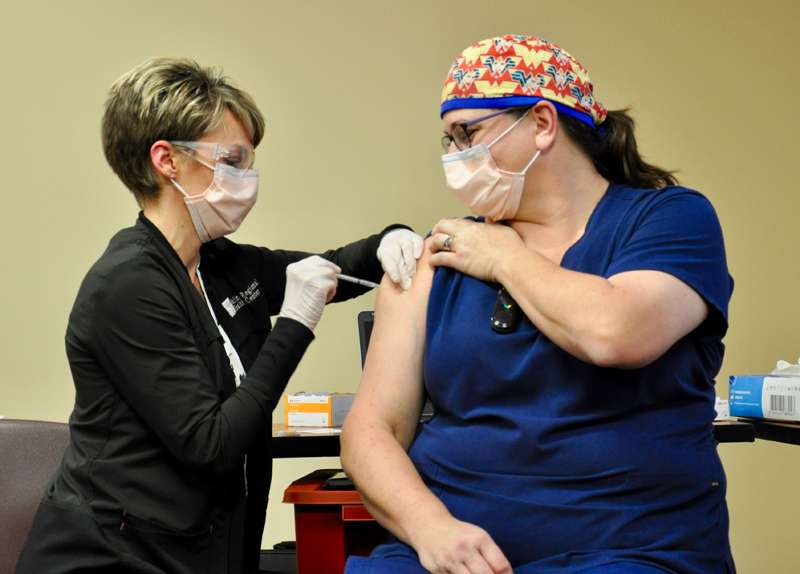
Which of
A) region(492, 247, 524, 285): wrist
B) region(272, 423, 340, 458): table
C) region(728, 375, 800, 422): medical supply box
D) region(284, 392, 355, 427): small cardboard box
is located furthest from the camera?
region(284, 392, 355, 427): small cardboard box

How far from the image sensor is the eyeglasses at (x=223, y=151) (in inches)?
65.8

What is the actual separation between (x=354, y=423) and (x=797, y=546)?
8.09ft

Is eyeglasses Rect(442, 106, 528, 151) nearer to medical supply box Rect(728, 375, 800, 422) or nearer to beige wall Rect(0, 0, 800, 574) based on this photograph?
medical supply box Rect(728, 375, 800, 422)

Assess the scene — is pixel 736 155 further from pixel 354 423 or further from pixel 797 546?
pixel 354 423

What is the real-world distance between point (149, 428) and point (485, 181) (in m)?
0.69

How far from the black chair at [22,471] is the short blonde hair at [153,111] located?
0.50m

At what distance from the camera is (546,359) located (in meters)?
1.38

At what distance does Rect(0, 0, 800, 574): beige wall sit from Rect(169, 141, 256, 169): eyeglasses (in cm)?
153

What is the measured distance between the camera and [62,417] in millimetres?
3297

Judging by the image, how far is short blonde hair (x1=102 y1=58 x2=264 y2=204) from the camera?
5.38ft

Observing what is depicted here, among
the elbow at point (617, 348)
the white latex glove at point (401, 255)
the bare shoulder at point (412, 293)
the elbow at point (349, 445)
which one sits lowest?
the elbow at point (349, 445)

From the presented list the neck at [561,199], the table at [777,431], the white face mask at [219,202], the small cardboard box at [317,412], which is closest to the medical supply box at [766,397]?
the table at [777,431]

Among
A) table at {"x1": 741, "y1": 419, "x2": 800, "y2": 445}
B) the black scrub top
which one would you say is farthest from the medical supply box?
the black scrub top

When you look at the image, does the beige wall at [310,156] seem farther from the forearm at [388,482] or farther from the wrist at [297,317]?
the forearm at [388,482]
